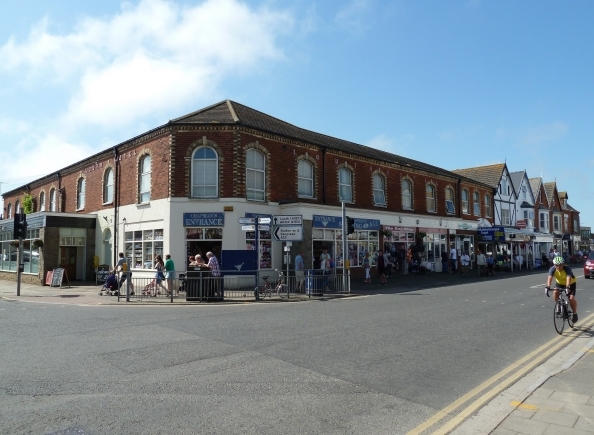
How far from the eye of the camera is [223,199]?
67.5 ft

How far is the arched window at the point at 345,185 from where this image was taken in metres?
26.5

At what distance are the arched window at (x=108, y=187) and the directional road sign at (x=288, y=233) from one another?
13.0 metres

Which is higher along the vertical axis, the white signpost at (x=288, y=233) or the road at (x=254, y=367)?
the white signpost at (x=288, y=233)

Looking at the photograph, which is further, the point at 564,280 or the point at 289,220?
the point at 289,220

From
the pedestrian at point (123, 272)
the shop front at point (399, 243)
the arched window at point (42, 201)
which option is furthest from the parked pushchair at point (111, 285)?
the arched window at point (42, 201)

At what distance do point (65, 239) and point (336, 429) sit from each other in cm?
2529

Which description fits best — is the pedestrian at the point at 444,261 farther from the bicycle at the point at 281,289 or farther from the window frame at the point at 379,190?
the bicycle at the point at 281,289

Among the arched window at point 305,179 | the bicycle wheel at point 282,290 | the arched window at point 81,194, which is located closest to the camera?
the bicycle wheel at point 282,290

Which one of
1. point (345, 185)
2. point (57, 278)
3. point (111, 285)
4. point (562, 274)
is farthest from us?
point (345, 185)

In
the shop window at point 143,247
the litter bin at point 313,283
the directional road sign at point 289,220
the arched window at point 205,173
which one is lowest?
the litter bin at point 313,283

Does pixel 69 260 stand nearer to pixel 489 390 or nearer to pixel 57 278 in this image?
pixel 57 278

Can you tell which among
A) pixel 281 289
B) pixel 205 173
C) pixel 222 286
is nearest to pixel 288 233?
pixel 281 289

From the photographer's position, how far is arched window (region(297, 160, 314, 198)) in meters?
24.2

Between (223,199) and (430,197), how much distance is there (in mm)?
18821
